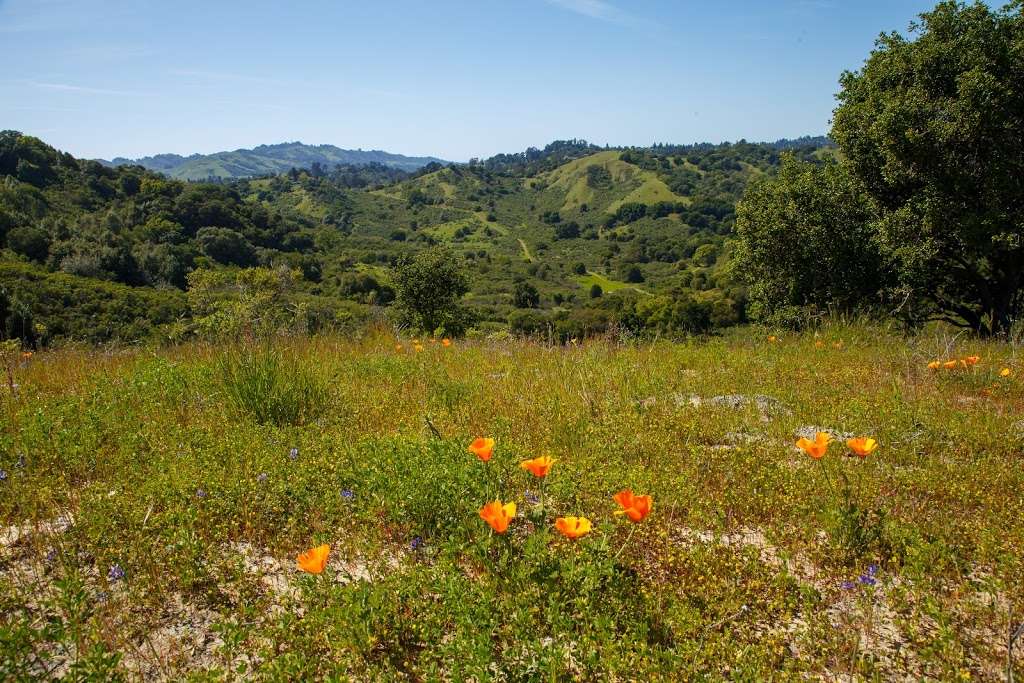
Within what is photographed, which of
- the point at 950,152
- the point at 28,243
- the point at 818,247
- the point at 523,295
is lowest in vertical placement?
the point at 523,295

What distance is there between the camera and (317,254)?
122 metres

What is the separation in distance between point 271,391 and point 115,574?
2.35 meters

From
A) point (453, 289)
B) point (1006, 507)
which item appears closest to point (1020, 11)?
point (1006, 507)

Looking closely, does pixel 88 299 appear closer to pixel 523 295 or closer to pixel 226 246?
pixel 226 246

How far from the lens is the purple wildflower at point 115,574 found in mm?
2510

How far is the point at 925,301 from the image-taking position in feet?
49.9

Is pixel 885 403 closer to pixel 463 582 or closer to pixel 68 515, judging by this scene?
pixel 463 582

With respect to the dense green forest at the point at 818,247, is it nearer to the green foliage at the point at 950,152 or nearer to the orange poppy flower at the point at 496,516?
the green foliage at the point at 950,152

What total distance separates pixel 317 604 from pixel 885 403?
5.19 m

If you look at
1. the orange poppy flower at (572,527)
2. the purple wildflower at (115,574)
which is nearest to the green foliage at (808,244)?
the orange poppy flower at (572,527)

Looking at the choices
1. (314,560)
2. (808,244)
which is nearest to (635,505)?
(314,560)

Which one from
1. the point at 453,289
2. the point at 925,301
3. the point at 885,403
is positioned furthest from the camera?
the point at 453,289

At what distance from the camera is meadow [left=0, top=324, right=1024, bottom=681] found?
2246mm

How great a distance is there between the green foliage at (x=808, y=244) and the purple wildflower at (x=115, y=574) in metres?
14.9
